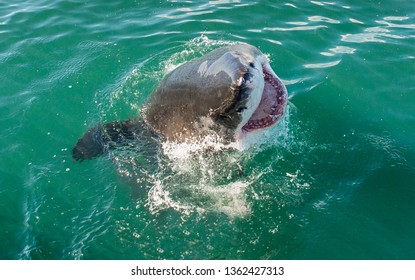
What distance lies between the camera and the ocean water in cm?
669

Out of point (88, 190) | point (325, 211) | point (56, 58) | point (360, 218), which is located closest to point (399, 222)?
point (360, 218)

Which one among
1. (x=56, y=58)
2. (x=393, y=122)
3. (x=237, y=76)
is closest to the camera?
(x=237, y=76)

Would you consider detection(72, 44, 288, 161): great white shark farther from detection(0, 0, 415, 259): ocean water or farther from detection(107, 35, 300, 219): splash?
detection(0, 0, 415, 259): ocean water

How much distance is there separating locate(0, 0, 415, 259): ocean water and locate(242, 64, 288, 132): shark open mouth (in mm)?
686

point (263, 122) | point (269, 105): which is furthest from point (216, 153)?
point (269, 105)

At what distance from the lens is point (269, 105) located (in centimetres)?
658

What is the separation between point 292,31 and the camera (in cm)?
1190

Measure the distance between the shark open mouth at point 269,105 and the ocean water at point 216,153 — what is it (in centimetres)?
69

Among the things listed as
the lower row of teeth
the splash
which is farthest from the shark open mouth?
the splash

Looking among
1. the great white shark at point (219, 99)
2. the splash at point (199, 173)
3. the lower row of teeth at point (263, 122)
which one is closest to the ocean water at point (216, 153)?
the splash at point (199, 173)

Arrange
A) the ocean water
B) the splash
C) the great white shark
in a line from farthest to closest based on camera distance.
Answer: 1. the splash
2. the ocean water
3. the great white shark

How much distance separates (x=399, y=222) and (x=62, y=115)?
22.2 ft

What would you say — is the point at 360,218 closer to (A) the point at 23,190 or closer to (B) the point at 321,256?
(B) the point at 321,256

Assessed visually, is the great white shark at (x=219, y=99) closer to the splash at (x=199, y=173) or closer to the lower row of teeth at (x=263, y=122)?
the lower row of teeth at (x=263, y=122)
